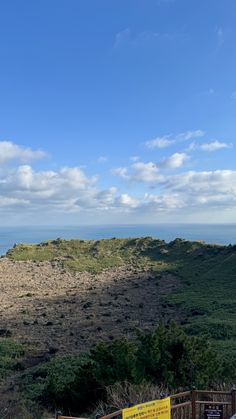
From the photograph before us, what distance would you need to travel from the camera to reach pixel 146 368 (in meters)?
11.8

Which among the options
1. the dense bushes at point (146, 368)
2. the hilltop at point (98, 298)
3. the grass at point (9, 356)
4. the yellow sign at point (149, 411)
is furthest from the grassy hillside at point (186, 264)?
the yellow sign at point (149, 411)

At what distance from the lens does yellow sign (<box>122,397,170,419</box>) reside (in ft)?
19.1

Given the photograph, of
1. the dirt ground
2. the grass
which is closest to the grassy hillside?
the dirt ground

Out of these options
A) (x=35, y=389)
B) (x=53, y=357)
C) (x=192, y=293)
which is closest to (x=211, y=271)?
(x=192, y=293)

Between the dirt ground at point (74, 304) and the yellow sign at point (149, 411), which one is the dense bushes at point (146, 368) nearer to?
the yellow sign at point (149, 411)

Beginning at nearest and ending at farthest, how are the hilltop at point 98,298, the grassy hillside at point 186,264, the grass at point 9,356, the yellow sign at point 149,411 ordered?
the yellow sign at point 149,411, the grass at point 9,356, the hilltop at point 98,298, the grassy hillside at point 186,264

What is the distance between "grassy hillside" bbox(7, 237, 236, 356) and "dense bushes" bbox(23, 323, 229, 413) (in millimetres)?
7354

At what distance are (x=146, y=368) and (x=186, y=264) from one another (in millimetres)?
47978

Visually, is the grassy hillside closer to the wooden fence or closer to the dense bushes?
the dense bushes

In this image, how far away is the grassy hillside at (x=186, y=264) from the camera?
26.8m

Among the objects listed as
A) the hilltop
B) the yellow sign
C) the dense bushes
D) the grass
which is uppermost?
the yellow sign

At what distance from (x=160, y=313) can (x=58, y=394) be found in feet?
71.1

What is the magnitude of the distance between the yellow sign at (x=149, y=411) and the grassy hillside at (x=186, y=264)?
12881 mm

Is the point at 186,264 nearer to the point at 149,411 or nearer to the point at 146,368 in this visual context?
the point at 146,368
